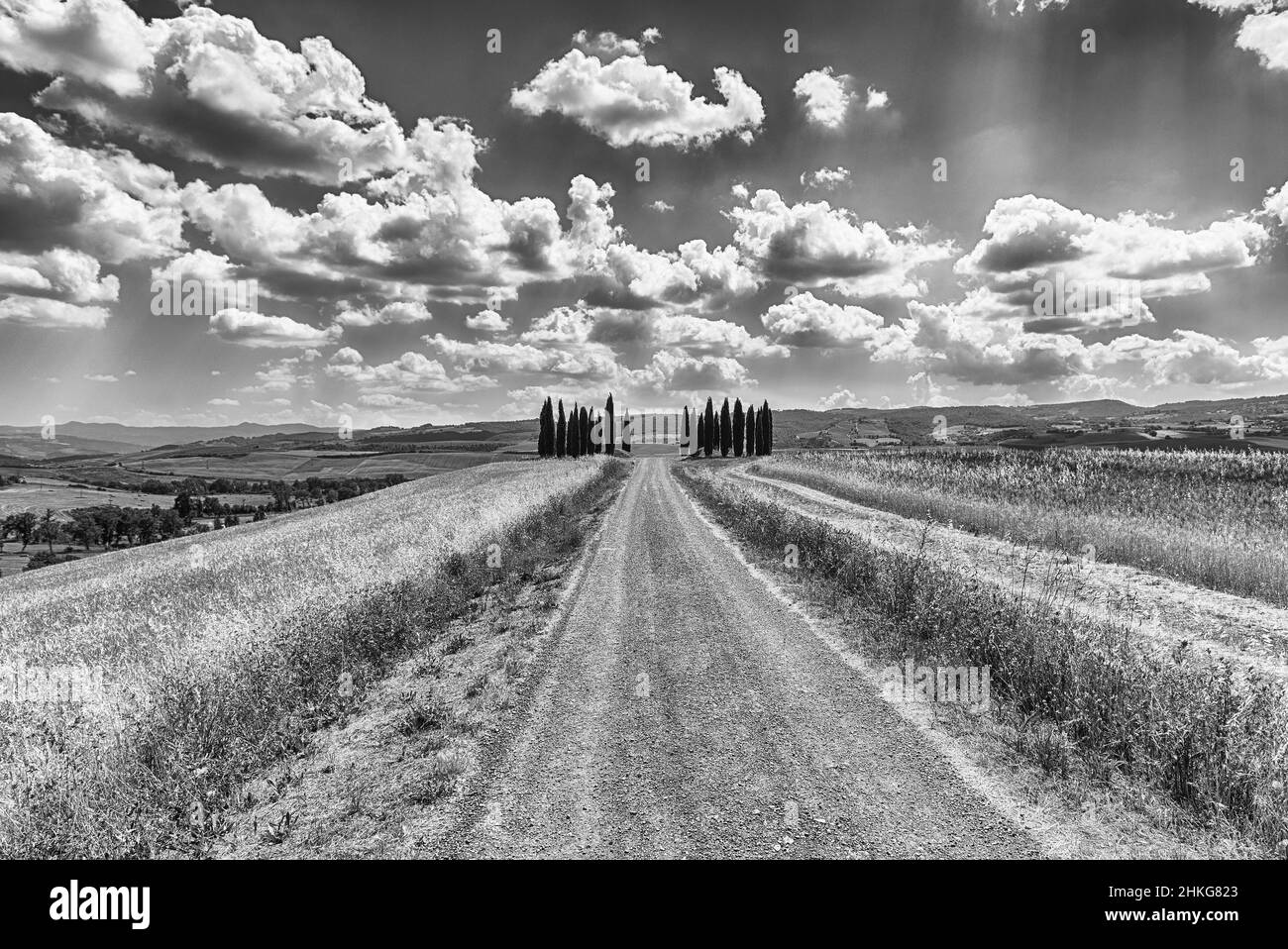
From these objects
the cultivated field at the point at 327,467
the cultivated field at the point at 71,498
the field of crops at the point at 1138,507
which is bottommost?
the cultivated field at the point at 71,498

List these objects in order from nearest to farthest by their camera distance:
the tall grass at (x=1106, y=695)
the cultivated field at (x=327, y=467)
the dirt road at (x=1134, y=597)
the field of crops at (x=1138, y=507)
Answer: the tall grass at (x=1106, y=695) < the dirt road at (x=1134, y=597) < the field of crops at (x=1138, y=507) < the cultivated field at (x=327, y=467)

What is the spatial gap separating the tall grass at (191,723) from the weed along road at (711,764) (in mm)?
2321

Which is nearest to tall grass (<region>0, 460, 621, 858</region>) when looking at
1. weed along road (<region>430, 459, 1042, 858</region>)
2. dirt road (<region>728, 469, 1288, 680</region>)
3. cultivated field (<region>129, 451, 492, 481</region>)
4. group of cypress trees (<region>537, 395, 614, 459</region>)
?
weed along road (<region>430, 459, 1042, 858</region>)

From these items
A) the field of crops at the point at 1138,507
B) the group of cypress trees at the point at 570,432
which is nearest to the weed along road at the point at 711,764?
the field of crops at the point at 1138,507

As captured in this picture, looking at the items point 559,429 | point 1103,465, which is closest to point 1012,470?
point 1103,465

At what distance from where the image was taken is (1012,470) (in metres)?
28.8

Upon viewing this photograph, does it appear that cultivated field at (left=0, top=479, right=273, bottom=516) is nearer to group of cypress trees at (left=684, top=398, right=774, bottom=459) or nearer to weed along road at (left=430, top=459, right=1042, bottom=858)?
group of cypress trees at (left=684, top=398, right=774, bottom=459)

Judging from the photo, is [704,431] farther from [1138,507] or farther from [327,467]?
[327,467]

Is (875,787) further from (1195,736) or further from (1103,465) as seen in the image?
(1103,465)

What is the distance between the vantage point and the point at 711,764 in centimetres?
532

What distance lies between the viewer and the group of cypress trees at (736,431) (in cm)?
10681

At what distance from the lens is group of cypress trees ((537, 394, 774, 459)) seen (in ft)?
343

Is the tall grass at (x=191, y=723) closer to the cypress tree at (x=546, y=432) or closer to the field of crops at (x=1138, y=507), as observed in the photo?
the field of crops at (x=1138, y=507)

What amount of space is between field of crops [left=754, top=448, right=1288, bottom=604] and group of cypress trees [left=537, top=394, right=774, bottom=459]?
7442 centimetres
